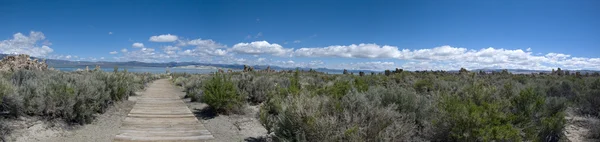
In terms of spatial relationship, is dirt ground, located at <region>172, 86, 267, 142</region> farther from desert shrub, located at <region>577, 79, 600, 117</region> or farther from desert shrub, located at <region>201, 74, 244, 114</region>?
desert shrub, located at <region>577, 79, 600, 117</region>

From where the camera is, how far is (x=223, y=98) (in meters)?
9.45

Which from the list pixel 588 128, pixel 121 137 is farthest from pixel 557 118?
pixel 121 137

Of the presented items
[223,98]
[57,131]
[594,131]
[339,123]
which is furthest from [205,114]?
[594,131]

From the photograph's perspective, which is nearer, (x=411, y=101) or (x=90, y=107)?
(x=411, y=101)

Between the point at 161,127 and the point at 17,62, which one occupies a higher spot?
the point at 17,62

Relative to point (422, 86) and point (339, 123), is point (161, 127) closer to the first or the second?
point (339, 123)

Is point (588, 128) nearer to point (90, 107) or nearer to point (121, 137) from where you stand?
point (121, 137)

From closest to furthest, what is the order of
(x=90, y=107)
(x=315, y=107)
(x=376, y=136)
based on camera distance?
(x=376, y=136)
(x=315, y=107)
(x=90, y=107)

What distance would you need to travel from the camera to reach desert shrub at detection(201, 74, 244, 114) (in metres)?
9.45

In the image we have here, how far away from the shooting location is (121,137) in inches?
253

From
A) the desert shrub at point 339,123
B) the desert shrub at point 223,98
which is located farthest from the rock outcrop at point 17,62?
the desert shrub at point 339,123

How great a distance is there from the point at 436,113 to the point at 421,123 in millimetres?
353

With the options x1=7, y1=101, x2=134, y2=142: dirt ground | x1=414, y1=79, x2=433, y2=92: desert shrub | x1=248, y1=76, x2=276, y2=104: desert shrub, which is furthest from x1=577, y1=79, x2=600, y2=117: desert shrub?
x1=7, y1=101, x2=134, y2=142: dirt ground

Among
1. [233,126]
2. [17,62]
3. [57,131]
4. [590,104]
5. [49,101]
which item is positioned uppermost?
[17,62]
